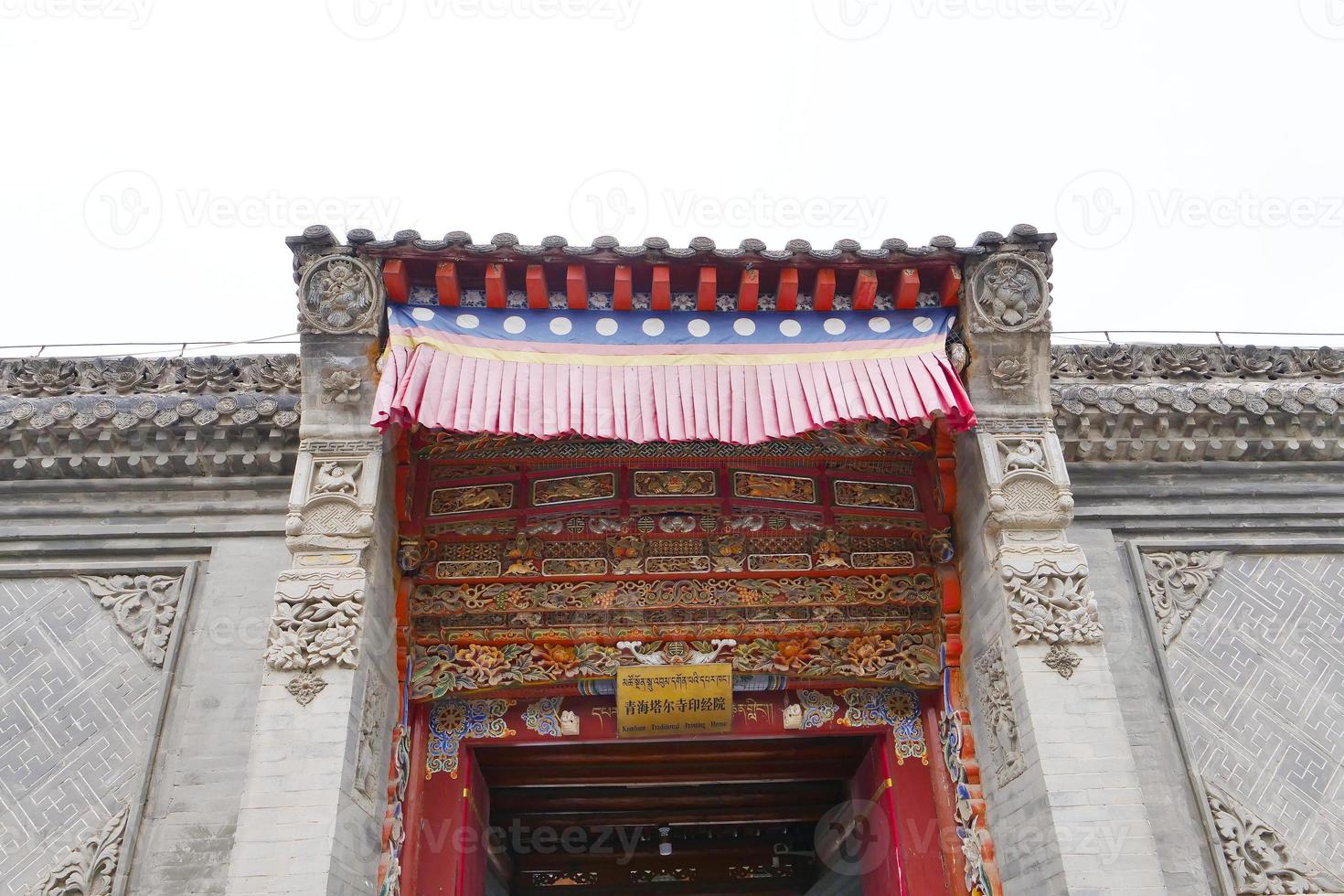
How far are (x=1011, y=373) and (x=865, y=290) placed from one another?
115 centimetres

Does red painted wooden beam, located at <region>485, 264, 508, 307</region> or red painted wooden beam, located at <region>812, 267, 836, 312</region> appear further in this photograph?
red painted wooden beam, located at <region>812, 267, 836, 312</region>

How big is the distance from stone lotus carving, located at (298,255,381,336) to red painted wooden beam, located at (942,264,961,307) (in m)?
3.86

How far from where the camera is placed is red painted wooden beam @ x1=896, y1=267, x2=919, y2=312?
6.84 meters

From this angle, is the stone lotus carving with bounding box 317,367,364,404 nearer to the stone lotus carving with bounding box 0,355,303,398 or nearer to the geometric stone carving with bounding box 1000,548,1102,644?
the stone lotus carving with bounding box 0,355,303,398

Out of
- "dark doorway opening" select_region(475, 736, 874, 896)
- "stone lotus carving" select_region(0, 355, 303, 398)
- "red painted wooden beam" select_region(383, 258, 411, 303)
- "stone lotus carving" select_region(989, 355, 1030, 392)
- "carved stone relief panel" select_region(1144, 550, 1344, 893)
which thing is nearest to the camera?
"carved stone relief panel" select_region(1144, 550, 1344, 893)

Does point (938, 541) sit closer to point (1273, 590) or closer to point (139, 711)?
point (1273, 590)

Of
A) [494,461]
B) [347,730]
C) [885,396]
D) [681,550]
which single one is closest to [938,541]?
[885,396]

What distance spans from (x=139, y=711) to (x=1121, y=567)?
6.94m

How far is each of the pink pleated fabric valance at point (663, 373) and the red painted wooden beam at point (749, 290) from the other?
8cm

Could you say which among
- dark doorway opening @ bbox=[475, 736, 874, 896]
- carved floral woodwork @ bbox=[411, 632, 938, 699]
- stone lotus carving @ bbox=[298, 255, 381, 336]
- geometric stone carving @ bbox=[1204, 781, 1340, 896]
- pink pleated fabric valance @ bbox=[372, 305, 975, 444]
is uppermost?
stone lotus carving @ bbox=[298, 255, 381, 336]

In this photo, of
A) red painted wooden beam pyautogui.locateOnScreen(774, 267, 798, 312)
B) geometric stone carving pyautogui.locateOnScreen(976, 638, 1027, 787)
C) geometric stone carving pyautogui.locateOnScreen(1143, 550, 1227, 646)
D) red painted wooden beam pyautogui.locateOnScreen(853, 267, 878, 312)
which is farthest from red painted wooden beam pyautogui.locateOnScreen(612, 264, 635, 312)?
geometric stone carving pyautogui.locateOnScreen(1143, 550, 1227, 646)

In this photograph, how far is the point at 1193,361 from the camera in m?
8.23

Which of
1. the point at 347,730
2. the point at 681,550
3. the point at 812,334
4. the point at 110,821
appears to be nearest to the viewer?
the point at 347,730

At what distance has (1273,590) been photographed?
7.38m
